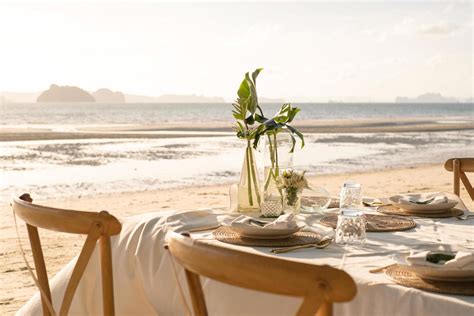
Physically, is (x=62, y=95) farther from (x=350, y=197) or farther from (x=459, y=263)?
(x=459, y=263)

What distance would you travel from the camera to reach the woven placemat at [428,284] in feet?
4.63

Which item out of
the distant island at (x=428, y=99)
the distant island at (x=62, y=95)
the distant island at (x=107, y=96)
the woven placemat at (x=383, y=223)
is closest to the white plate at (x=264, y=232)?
the woven placemat at (x=383, y=223)

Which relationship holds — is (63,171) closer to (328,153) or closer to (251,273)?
(328,153)

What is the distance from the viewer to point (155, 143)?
1744 cm

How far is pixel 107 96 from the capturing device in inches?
2867

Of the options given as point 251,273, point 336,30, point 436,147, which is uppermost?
point 336,30

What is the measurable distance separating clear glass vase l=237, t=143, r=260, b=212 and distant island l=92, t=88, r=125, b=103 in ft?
234

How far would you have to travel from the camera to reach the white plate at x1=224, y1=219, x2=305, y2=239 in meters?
1.89

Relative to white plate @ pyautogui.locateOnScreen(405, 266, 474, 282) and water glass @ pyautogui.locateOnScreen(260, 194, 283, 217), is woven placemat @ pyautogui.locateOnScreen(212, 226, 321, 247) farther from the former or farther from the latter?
white plate @ pyautogui.locateOnScreen(405, 266, 474, 282)

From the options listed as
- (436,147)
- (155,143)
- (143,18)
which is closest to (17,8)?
(143,18)

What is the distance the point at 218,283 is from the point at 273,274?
0.67m

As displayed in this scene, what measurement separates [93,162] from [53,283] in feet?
33.6

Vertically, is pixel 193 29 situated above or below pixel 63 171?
above

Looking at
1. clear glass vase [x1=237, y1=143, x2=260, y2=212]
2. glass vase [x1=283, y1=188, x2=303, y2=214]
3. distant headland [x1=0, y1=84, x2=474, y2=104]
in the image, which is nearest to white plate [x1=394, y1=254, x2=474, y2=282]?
glass vase [x1=283, y1=188, x2=303, y2=214]
